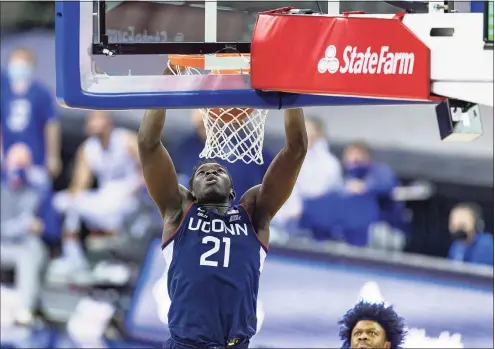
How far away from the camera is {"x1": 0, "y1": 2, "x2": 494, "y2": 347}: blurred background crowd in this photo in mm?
7863

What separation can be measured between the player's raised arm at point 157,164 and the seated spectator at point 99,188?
128 inches

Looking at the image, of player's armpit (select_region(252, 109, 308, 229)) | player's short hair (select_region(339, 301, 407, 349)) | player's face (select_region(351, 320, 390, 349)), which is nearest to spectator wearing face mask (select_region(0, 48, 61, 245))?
player's short hair (select_region(339, 301, 407, 349))

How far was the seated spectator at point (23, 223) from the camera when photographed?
838cm

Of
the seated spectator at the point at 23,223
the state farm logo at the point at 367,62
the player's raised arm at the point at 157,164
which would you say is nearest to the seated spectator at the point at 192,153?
the seated spectator at the point at 23,223

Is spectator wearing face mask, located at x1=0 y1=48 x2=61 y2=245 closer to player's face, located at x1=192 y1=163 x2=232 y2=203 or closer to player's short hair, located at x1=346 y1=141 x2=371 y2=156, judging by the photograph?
player's short hair, located at x1=346 y1=141 x2=371 y2=156

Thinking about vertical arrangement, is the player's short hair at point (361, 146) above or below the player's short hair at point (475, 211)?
above

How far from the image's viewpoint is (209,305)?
4832mm

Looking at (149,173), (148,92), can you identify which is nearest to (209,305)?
(149,173)

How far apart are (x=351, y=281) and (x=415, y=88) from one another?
171 inches

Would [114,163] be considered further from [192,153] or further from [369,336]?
[369,336]

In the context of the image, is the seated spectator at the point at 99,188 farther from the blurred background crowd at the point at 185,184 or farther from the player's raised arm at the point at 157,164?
the player's raised arm at the point at 157,164

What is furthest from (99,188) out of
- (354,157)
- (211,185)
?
(211,185)

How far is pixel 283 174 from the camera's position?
5.15 metres

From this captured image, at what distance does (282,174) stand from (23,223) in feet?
13.0
